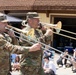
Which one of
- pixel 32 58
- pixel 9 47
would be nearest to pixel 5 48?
pixel 9 47

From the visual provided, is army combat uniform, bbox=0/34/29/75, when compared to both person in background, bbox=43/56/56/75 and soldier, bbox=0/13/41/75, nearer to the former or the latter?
soldier, bbox=0/13/41/75

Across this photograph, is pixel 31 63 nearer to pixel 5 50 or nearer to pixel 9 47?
pixel 5 50

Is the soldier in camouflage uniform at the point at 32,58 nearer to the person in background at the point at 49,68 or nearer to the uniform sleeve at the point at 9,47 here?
the uniform sleeve at the point at 9,47

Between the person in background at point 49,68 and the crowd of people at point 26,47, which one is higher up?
the crowd of people at point 26,47

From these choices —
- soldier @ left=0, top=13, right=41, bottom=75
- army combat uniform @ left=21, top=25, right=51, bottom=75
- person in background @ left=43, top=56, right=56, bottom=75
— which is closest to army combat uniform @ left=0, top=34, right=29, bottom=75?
soldier @ left=0, top=13, right=41, bottom=75

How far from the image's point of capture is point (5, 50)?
A: 5.57m

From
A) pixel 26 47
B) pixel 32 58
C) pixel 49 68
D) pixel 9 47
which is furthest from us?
pixel 49 68

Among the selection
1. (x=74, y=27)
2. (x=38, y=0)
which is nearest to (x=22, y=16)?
(x=38, y=0)

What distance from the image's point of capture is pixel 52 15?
60.5 ft

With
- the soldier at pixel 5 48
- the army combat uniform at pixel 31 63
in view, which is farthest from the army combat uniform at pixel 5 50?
the army combat uniform at pixel 31 63

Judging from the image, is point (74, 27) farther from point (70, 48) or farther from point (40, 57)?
point (40, 57)

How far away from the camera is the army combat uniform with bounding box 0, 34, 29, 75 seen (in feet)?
17.6

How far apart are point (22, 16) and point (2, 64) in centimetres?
1433

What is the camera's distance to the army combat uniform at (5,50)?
17.6 ft
